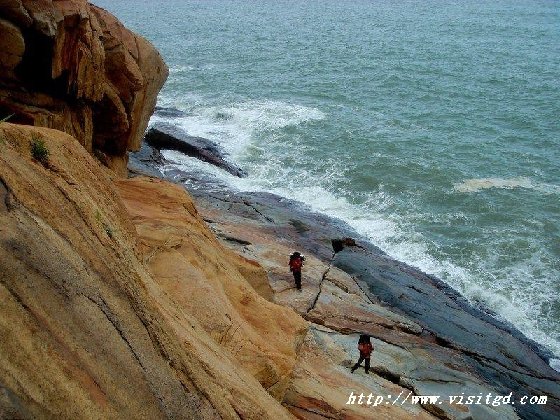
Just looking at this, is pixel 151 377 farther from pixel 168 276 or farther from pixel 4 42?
pixel 4 42

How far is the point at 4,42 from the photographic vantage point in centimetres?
1580

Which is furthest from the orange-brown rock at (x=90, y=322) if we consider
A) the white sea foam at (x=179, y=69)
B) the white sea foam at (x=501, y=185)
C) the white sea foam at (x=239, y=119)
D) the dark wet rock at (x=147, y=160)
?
the white sea foam at (x=179, y=69)

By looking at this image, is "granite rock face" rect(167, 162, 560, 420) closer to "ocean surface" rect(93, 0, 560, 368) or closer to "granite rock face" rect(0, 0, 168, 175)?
"ocean surface" rect(93, 0, 560, 368)

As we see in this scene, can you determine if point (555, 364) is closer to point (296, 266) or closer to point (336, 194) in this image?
point (296, 266)

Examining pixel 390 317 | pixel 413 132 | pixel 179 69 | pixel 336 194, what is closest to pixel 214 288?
pixel 390 317

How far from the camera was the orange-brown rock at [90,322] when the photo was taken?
705 cm

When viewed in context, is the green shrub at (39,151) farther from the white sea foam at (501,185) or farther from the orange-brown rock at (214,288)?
the white sea foam at (501,185)

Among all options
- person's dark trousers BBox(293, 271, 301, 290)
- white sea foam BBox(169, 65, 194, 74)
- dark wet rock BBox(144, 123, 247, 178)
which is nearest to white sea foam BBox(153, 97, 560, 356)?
dark wet rock BBox(144, 123, 247, 178)

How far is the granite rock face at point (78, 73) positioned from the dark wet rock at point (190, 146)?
649 inches

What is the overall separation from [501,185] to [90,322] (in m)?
36.6

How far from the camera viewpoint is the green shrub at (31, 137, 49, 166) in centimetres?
956

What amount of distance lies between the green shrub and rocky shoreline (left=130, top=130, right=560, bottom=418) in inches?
298

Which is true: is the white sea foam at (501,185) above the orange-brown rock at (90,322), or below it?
below

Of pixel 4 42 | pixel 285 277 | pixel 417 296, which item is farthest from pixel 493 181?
pixel 4 42
